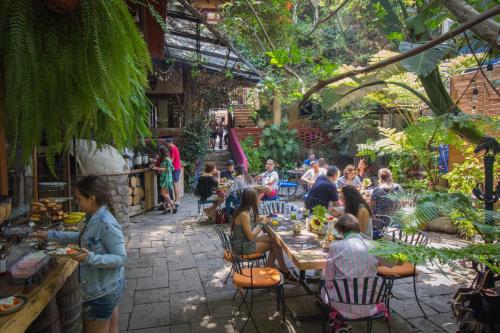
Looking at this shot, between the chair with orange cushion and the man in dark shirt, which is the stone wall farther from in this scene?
the man in dark shirt

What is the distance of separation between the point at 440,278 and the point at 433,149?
11.4ft

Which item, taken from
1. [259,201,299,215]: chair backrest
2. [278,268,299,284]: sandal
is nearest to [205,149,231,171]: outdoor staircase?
[259,201,299,215]: chair backrest

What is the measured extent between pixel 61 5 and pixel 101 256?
5.50ft

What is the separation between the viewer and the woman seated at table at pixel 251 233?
14.4ft

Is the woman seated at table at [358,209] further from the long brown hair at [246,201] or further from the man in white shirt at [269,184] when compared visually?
the man in white shirt at [269,184]

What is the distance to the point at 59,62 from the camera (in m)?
1.31

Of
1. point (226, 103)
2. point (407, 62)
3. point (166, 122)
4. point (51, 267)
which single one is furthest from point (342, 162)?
point (51, 267)

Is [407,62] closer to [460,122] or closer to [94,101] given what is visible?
[460,122]

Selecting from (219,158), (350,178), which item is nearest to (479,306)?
(350,178)

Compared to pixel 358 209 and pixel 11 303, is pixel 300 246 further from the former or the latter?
pixel 11 303

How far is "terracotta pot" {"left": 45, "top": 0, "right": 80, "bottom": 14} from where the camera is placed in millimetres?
1241

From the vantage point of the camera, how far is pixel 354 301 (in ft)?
9.65

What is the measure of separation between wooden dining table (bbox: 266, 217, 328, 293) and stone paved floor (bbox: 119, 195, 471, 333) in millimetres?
642

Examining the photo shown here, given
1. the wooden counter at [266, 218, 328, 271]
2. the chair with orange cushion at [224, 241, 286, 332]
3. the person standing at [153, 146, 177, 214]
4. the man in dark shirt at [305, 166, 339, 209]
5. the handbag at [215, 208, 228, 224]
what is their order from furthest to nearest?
the person standing at [153, 146, 177, 214] → the handbag at [215, 208, 228, 224] → the man in dark shirt at [305, 166, 339, 209] → the chair with orange cushion at [224, 241, 286, 332] → the wooden counter at [266, 218, 328, 271]
